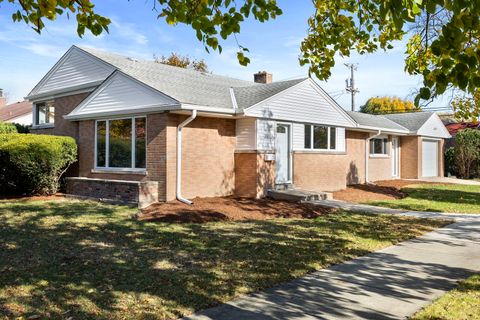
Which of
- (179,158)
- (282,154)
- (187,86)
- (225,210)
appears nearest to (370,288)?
(225,210)

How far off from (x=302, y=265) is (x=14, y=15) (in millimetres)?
5398

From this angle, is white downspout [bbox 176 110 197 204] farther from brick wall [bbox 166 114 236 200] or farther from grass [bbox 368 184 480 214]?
grass [bbox 368 184 480 214]

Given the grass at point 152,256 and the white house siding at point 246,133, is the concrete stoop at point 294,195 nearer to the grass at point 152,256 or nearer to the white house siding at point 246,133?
the white house siding at point 246,133

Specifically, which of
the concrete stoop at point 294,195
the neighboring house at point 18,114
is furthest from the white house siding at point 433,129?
the neighboring house at point 18,114

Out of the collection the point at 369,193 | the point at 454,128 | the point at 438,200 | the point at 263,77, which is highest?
the point at 263,77

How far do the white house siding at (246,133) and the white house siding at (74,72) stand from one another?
6102 millimetres

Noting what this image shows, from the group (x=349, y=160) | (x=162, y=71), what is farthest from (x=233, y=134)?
(x=349, y=160)

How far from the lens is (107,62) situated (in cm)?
1700

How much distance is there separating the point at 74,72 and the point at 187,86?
22.5ft

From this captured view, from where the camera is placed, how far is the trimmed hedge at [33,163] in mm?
13828

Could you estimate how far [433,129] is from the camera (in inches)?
1110

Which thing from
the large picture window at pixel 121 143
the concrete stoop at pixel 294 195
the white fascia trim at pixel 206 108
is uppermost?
the white fascia trim at pixel 206 108

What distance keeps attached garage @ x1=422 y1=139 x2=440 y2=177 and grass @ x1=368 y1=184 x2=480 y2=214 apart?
7.39m

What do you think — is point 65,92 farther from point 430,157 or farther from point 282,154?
point 430,157
